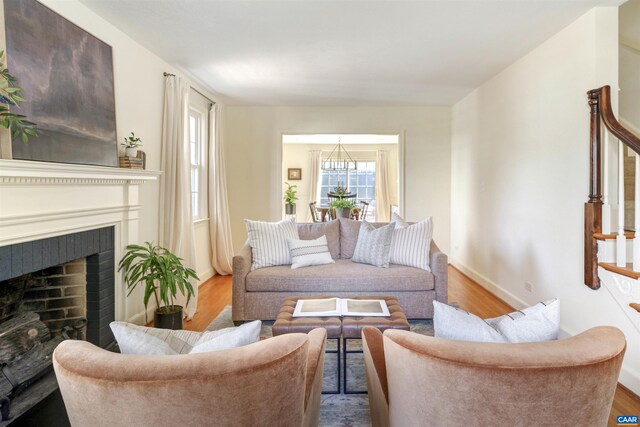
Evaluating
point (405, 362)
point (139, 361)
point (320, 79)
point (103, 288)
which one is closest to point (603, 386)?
point (405, 362)

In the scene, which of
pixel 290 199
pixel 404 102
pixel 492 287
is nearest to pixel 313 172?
pixel 290 199

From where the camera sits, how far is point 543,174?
3.43m

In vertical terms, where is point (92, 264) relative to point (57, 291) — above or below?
above

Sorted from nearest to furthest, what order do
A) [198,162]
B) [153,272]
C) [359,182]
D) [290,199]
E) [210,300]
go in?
1. [153,272]
2. [210,300]
3. [198,162]
4. [290,199]
5. [359,182]

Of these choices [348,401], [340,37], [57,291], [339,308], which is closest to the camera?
[348,401]

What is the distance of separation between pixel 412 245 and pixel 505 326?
2.34 metres

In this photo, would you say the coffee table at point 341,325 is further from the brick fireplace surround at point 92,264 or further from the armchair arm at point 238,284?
the brick fireplace surround at point 92,264

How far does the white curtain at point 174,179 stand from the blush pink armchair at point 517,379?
3.15 metres

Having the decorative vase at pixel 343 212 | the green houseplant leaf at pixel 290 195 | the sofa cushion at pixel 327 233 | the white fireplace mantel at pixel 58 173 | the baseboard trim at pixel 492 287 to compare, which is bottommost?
the baseboard trim at pixel 492 287

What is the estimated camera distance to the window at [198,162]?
4.96m

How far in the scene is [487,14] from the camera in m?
2.85

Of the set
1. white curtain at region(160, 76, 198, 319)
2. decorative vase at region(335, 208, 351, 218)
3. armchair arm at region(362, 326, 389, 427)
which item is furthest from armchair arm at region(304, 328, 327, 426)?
decorative vase at region(335, 208, 351, 218)

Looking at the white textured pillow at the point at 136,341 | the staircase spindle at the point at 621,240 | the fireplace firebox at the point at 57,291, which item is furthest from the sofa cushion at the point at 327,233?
the white textured pillow at the point at 136,341

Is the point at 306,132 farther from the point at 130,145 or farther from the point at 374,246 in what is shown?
the point at 130,145
